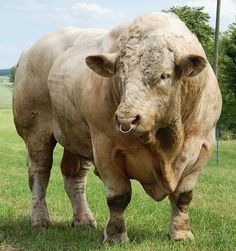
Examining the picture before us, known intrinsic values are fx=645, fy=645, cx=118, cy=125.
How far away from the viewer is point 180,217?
254 inches

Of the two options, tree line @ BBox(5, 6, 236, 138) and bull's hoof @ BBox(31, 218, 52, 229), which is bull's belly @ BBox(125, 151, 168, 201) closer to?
bull's hoof @ BBox(31, 218, 52, 229)

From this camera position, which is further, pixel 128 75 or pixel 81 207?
pixel 81 207

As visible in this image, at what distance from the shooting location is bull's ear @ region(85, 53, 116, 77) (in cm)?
540

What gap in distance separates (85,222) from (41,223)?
513 millimetres

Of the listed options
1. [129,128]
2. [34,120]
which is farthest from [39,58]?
[129,128]

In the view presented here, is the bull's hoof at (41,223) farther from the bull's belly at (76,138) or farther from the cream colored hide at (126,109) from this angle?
the bull's belly at (76,138)

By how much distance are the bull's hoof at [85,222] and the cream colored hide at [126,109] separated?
0.01m

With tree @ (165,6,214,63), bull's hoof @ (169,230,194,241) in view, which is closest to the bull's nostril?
bull's hoof @ (169,230,194,241)

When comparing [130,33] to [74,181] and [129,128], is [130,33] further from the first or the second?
[74,181]

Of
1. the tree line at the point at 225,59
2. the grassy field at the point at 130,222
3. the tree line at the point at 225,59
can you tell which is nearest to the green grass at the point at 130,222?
the grassy field at the point at 130,222

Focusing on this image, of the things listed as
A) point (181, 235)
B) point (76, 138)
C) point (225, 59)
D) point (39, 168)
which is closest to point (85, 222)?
point (39, 168)

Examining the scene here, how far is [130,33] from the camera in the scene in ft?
18.2

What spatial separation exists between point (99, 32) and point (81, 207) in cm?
210

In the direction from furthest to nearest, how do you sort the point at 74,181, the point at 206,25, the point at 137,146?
the point at 206,25 → the point at 74,181 → the point at 137,146
